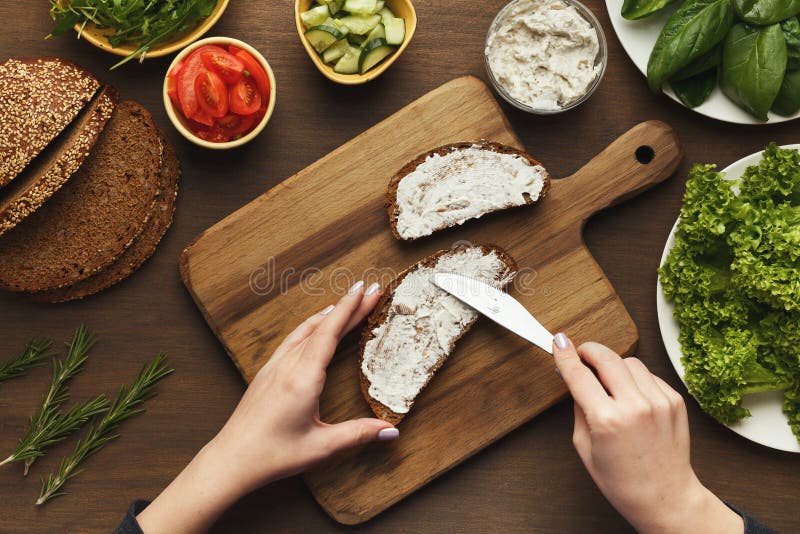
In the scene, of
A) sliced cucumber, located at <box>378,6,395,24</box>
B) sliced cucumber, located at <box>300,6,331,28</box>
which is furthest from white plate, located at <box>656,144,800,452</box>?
sliced cucumber, located at <box>300,6,331,28</box>

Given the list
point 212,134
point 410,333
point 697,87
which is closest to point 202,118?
point 212,134

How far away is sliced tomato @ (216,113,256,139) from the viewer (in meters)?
2.65

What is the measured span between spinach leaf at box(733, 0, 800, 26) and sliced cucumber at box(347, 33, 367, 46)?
154 cm

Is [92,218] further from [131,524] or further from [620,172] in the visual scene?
[620,172]

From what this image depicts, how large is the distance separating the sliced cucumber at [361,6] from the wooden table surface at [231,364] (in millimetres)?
307

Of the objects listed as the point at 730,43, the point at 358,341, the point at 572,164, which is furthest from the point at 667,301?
the point at 358,341

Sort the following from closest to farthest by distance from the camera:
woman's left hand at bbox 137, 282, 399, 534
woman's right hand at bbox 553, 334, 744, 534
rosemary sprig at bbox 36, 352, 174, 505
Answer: woman's right hand at bbox 553, 334, 744, 534
woman's left hand at bbox 137, 282, 399, 534
rosemary sprig at bbox 36, 352, 174, 505

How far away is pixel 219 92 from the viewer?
256 cm

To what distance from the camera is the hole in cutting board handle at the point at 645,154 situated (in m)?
2.79

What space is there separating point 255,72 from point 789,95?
2.26 metres

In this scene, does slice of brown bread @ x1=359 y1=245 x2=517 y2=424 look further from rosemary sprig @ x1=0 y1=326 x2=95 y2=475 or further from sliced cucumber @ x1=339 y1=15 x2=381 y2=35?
rosemary sprig @ x1=0 y1=326 x2=95 y2=475

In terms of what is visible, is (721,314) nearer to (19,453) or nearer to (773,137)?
(773,137)

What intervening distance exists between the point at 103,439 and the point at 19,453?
1.13 feet

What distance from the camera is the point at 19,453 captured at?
273 cm
